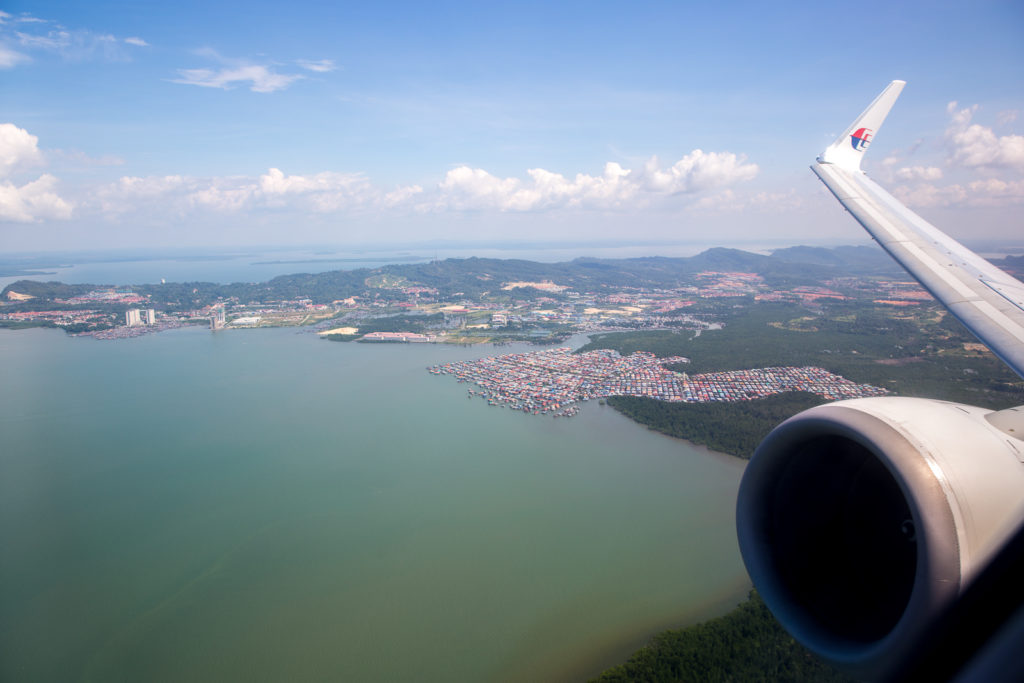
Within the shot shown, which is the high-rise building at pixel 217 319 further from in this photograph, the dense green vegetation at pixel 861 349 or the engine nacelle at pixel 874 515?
the engine nacelle at pixel 874 515

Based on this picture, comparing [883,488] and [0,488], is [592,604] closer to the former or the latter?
[883,488]

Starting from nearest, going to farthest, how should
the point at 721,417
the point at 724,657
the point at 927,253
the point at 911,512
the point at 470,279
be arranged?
the point at 911,512 < the point at 927,253 < the point at 724,657 < the point at 721,417 < the point at 470,279

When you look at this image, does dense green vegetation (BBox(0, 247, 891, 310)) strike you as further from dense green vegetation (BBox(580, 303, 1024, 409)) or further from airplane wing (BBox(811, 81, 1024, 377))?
airplane wing (BBox(811, 81, 1024, 377))

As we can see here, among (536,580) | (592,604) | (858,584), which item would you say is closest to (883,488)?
(858,584)

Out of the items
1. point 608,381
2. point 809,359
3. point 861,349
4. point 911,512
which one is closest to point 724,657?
point 911,512

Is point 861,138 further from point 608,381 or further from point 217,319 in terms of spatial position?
point 217,319

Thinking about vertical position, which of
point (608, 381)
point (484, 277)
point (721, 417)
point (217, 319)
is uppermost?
point (484, 277)

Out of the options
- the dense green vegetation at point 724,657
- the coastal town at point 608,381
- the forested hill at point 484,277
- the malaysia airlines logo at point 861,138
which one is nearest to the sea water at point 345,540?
the dense green vegetation at point 724,657
